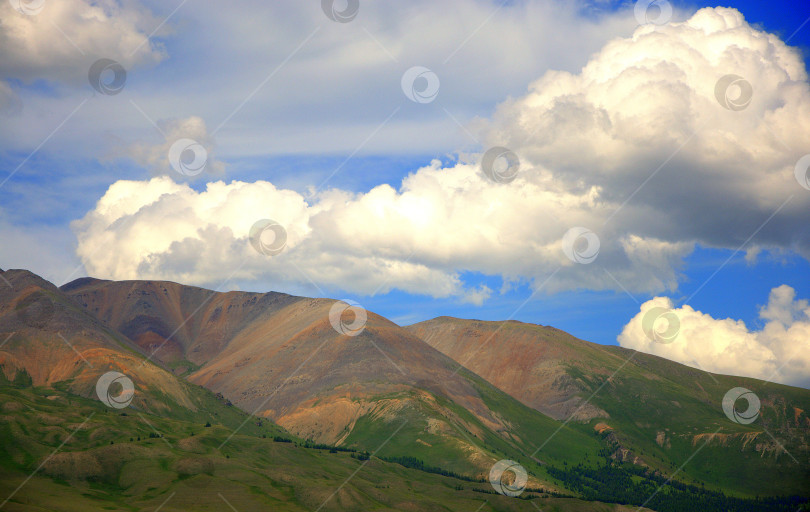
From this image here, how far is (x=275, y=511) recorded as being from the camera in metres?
198

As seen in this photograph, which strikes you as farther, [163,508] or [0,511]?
[163,508]

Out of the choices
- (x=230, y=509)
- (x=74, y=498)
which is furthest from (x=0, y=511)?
(x=230, y=509)

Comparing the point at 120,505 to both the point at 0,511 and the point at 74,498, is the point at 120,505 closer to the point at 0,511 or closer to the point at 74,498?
the point at 74,498

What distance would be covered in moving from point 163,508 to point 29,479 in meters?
42.8

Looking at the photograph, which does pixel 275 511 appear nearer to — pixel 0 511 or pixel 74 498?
pixel 74 498

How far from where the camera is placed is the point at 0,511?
508 feet

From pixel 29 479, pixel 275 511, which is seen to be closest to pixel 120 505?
pixel 29 479

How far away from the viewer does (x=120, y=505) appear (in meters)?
189

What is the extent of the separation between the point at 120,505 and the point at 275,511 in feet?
140

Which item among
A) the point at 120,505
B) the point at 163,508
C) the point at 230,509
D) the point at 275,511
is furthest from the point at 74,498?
the point at 275,511

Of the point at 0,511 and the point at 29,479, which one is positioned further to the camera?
the point at 29,479

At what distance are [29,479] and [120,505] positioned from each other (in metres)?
30.0

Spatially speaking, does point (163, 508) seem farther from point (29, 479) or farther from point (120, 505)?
point (29, 479)

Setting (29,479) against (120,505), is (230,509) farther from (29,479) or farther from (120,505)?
(29,479)
